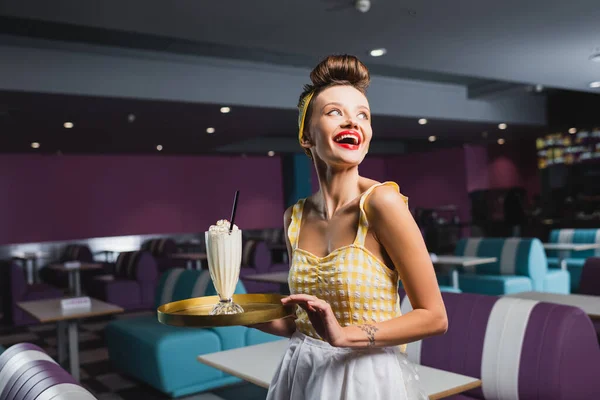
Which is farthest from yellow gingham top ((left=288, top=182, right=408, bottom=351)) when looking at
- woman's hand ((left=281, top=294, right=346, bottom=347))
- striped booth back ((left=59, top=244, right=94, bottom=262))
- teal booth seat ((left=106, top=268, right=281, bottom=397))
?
striped booth back ((left=59, top=244, right=94, bottom=262))

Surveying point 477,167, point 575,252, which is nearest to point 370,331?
point 575,252

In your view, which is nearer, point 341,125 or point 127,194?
point 341,125

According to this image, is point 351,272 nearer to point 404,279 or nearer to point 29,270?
point 404,279

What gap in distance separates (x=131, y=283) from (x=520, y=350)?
6.75 m

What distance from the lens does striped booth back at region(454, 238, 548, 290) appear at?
A: 19.4 feet

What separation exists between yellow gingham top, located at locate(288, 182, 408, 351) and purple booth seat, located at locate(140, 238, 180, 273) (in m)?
8.92

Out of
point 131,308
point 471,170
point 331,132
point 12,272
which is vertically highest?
point 471,170

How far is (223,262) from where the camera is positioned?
3.96ft

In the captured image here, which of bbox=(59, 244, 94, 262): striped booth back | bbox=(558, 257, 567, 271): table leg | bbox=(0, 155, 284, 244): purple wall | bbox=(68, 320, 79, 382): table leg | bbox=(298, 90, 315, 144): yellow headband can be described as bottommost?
bbox=(68, 320, 79, 382): table leg

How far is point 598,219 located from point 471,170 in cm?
410

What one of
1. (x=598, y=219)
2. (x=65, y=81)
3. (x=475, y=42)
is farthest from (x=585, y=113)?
(x=65, y=81)

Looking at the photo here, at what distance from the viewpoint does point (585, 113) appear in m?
10.2

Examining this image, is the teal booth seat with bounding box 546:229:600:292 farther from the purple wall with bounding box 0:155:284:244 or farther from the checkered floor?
the purple wall with bounding box 0:155:284:244

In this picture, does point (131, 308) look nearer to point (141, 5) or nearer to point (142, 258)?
point (142, 258)
